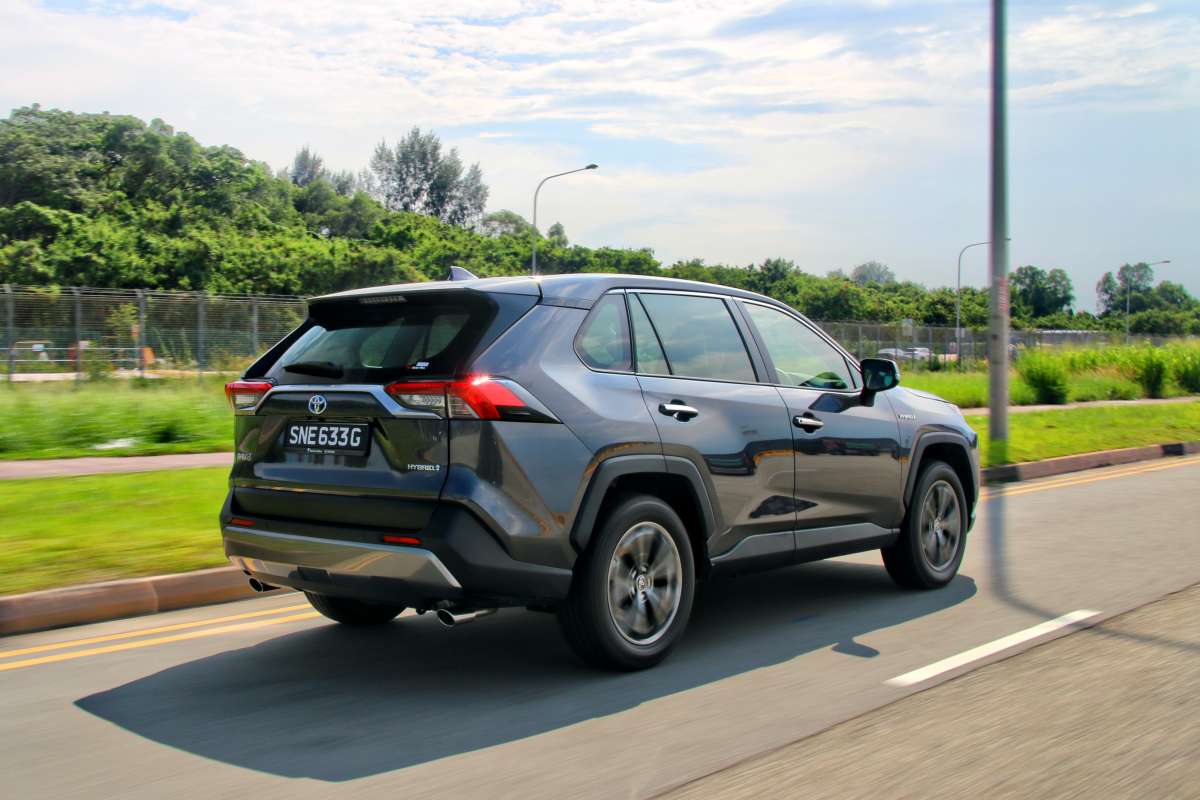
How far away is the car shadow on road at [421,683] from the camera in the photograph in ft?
14.0

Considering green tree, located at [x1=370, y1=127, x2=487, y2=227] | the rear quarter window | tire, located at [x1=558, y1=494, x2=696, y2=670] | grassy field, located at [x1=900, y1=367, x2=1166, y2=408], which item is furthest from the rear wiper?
green tree, located at [x1=370, y1=127, x2=487, y2=227]

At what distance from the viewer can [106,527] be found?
788 centimetres

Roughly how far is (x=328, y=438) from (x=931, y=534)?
3.88 metres

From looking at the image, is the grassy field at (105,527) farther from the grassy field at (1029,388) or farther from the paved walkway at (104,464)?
the grassy field at (1029,388)

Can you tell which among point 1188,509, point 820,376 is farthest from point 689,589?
point 1188,509

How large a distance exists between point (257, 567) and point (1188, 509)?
8.86m

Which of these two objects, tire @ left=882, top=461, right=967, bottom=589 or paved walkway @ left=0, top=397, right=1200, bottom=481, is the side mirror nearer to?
tire @ left=882, top=461, right=967, bottom=589

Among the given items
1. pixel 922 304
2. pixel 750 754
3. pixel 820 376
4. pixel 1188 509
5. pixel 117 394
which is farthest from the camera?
pixel 922 304

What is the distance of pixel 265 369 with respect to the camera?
5.39 metres

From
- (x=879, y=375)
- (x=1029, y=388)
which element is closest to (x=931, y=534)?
(x=879, y=375)

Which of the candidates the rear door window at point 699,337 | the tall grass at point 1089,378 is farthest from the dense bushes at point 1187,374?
the rear door window at point 699,337

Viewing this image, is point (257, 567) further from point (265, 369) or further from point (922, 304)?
point (922, 304)

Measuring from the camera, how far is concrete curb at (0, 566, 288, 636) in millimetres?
6059

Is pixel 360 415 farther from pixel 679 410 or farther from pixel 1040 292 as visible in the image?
pixel 1040 292
